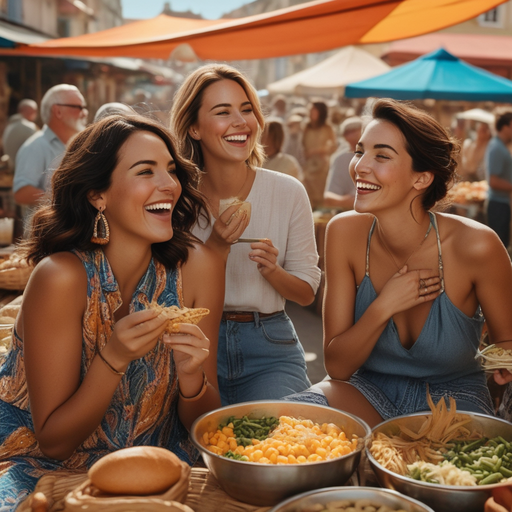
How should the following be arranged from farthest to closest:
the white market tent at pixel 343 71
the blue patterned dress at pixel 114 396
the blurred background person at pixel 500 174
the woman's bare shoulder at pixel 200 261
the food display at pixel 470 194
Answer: the white market tent at pixel 343 71 → the food display at pixel 470 194 → the blurred background person at pixel 500 174 → the woman's bare shoulder at pixel 200 261 → the blue patterned dress at pixel 114 396

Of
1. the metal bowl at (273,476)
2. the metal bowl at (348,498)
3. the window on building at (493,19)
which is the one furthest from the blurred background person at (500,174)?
the window on building at (493,19)

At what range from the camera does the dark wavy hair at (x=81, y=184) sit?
2344mm

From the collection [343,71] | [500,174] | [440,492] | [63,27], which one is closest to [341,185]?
[500,174]

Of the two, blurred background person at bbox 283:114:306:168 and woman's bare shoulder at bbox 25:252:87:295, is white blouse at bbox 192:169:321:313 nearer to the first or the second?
→ woman's bare shoulder at bbox 25:252:87:295

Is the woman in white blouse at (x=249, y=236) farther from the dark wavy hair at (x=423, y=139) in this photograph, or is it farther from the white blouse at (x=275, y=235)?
the dark wavy hair at (x=423, y=139)

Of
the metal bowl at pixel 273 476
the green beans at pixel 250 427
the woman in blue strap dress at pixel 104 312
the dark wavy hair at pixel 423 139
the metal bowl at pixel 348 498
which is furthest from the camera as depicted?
the dark wavy hair at pixel 423 139

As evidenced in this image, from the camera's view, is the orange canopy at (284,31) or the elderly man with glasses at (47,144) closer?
the orange canopy at (284,31)

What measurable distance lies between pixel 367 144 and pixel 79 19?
3693 cm

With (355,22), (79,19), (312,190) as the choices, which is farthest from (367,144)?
(79,19)

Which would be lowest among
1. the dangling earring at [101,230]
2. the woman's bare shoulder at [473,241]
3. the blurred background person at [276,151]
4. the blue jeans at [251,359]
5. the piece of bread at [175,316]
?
the blue jeans at [251,359]

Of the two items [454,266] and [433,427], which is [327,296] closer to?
[454,266]

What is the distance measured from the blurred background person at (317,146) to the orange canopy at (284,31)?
8.30 feet

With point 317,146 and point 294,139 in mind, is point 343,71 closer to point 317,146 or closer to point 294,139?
point 294,139

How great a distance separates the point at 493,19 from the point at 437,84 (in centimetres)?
2493
